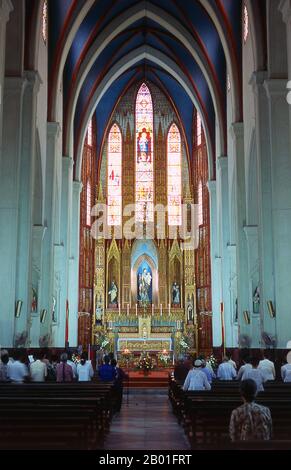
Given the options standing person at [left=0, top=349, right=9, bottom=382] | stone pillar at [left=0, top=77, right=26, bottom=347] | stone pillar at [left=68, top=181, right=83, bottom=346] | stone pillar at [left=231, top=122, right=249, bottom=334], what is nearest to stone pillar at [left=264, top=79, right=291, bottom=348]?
stone pillar at [left=231, top=122, right=249, bottom=334]

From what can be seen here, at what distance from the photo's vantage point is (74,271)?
31750mm

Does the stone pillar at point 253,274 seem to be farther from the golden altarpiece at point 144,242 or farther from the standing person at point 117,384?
the golden altarpiece at point 144,242

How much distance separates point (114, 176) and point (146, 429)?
29430 millimetres

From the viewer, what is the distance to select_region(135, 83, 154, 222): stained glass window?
39031 millimetres

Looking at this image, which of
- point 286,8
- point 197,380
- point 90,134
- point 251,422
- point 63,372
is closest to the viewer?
point 251,422

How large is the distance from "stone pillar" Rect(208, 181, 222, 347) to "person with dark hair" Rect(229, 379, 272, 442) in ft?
83.6

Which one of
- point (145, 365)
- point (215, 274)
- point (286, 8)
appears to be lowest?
point (145, 365)

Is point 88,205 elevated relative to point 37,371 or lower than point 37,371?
elevated

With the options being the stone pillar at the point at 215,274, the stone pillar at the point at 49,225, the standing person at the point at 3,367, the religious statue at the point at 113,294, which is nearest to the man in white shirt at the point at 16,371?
the standing person at the point at 3,367

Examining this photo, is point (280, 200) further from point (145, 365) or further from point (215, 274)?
point (215, 274)

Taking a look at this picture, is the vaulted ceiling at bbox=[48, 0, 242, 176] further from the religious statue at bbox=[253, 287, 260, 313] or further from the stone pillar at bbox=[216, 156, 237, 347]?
the religious statue at bbox=[253, 287, 260, 313]

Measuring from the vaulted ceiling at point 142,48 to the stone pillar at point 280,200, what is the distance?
6.52m

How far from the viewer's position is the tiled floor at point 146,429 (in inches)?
366

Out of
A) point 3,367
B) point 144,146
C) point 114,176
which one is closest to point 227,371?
point 3,367
